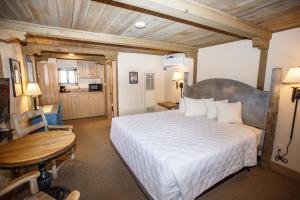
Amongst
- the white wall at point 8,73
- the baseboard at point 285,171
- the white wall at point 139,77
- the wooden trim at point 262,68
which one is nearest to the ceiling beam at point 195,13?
the wooden trim at point 262,68

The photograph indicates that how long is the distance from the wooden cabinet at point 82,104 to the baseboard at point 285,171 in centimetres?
519

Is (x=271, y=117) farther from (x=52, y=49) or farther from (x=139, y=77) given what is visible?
(x=52, y=49)

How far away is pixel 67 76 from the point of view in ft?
18.8

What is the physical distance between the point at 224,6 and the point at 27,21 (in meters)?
2.64

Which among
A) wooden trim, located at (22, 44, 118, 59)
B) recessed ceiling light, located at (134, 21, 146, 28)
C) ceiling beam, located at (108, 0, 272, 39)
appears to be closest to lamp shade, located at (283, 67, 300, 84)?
ceiling beam, located at (108, 0, 272, 39)

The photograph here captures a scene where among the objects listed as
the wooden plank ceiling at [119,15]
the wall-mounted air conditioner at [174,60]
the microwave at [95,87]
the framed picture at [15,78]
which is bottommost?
the microwave at [95,87]

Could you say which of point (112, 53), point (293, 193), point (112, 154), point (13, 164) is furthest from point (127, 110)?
point (293, 193)

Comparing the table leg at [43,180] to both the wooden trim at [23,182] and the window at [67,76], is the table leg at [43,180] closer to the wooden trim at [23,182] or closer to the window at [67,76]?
the wooden trim at [23,182]

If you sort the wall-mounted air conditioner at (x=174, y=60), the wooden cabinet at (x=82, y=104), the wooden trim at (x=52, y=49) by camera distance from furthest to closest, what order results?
the wooden cabinet at (x=82, y=104), the wall-mounted air conditioner at (x=174, y=60), the wooden trim at (x=52, y=49)

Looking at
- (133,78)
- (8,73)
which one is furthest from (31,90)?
(133,78)

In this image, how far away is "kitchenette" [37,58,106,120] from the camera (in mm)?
4742

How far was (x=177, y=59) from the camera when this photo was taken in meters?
4.62

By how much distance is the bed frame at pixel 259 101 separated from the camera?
2.32 m

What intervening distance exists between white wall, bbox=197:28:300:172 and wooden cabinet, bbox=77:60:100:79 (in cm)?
439
